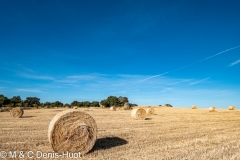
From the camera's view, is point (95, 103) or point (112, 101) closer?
point (112, 101)

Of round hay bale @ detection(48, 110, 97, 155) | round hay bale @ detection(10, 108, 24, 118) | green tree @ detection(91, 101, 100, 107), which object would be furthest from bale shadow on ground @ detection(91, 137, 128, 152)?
green tree @ detection(91, 101, 100, 107)

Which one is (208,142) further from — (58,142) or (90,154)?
(58,142)

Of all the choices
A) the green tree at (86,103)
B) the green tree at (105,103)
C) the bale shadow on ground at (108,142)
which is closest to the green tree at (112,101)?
the green tree at (105,103)

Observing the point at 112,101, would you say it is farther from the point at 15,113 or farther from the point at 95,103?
the point at 15,113

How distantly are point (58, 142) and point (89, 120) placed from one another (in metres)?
1.44

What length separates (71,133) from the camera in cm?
773

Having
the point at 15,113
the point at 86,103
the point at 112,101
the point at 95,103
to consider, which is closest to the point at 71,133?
the point at 15,113

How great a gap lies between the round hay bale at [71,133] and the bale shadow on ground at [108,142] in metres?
0.56

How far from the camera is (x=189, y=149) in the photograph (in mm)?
8141

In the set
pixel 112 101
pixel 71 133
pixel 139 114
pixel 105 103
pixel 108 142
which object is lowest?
pixel 108 142

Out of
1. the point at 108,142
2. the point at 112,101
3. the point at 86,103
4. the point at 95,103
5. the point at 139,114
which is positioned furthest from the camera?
the point at 95,103

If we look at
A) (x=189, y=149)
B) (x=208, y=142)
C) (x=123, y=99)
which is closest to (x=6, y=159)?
(x=189, y=149)

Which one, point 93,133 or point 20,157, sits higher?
point 93,133

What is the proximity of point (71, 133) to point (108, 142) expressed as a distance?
2100mm
